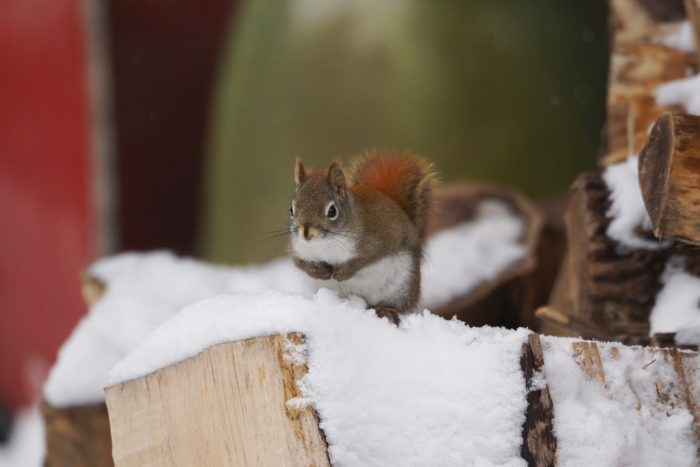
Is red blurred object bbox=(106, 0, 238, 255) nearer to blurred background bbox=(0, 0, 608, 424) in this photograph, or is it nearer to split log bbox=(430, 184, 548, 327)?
blurred background bbox=(0, 0, 608, 424)

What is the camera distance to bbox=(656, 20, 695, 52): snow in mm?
1507

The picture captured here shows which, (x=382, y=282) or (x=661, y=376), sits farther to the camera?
(x=382, y=282)

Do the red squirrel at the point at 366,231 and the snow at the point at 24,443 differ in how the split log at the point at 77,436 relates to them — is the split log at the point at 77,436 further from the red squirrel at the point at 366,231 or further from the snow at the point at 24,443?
the snow at the point at 24,443

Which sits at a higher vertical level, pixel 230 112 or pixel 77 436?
pixel 230 112

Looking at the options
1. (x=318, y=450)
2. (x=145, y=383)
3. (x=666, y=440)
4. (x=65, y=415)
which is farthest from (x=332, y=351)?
(x=65, y=415)

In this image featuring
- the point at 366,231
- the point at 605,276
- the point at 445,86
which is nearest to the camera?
the point at 366,231

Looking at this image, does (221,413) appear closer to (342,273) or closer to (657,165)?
(342,273)

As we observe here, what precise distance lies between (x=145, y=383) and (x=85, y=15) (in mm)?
2042

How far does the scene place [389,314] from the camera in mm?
1206

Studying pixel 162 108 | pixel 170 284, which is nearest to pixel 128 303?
pixel 170 284

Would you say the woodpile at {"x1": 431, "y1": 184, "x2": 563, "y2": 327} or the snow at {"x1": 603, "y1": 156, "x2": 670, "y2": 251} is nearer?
the snow at {"x1": 603, "y1": 156, "x2": 670, "y2": 251}

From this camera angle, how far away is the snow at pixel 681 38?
4.94 ft

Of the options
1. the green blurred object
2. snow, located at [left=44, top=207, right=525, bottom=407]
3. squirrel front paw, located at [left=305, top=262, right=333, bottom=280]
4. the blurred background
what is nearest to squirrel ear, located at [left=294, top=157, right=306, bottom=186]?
squirrel front paw, located at [left=305, top=262, right=333, bottom=280]

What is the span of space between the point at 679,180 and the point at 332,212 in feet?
1.41
